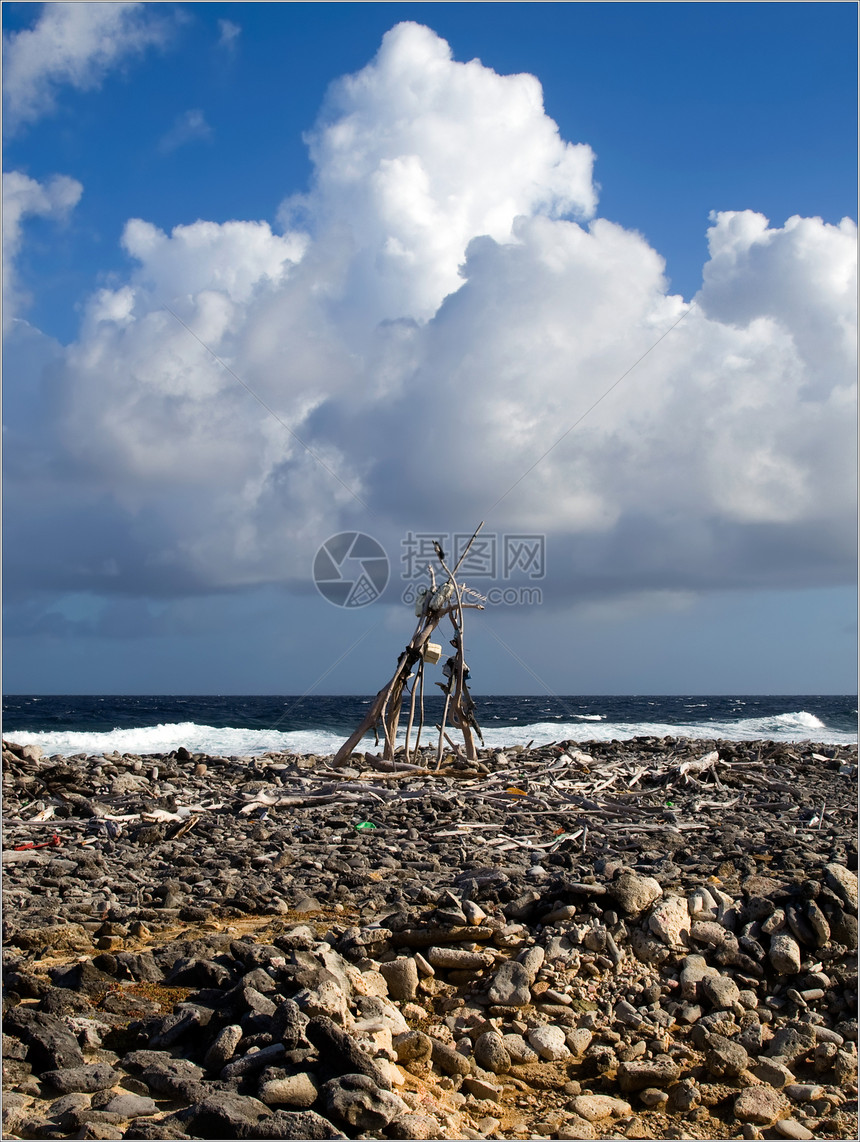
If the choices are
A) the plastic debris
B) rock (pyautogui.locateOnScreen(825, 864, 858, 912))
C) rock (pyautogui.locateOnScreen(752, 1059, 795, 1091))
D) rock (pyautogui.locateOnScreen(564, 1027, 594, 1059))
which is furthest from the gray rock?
the plastic debris

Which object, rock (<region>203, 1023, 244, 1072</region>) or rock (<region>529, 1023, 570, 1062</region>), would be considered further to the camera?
rock (<region>529, 1023, 570, 1062</region>)

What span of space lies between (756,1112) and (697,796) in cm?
811

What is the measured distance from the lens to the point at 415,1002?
4.43 m

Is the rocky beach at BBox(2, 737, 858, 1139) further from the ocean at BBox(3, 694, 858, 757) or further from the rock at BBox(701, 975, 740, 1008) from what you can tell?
the ocean at BBox(3, 694, 858, 757)

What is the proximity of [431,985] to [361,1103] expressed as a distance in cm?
141

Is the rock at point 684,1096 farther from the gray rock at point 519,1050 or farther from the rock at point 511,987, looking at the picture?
the rock at point 511,987

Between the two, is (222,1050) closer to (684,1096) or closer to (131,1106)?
(131,1106)

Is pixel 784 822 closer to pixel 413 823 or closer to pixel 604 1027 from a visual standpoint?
pixel 413 823

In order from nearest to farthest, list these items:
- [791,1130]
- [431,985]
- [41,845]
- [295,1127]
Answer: [295,1127]
[791,1130]
[431,985]
[41,845]

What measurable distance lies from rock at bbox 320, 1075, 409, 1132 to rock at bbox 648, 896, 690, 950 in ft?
7.15

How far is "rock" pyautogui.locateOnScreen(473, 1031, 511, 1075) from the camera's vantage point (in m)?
3.86

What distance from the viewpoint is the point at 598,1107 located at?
3.57 metres

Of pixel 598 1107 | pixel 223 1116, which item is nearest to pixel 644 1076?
pixel 598 1107

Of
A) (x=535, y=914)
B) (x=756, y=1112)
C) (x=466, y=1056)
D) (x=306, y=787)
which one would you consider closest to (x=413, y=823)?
(x=306, y=787)
